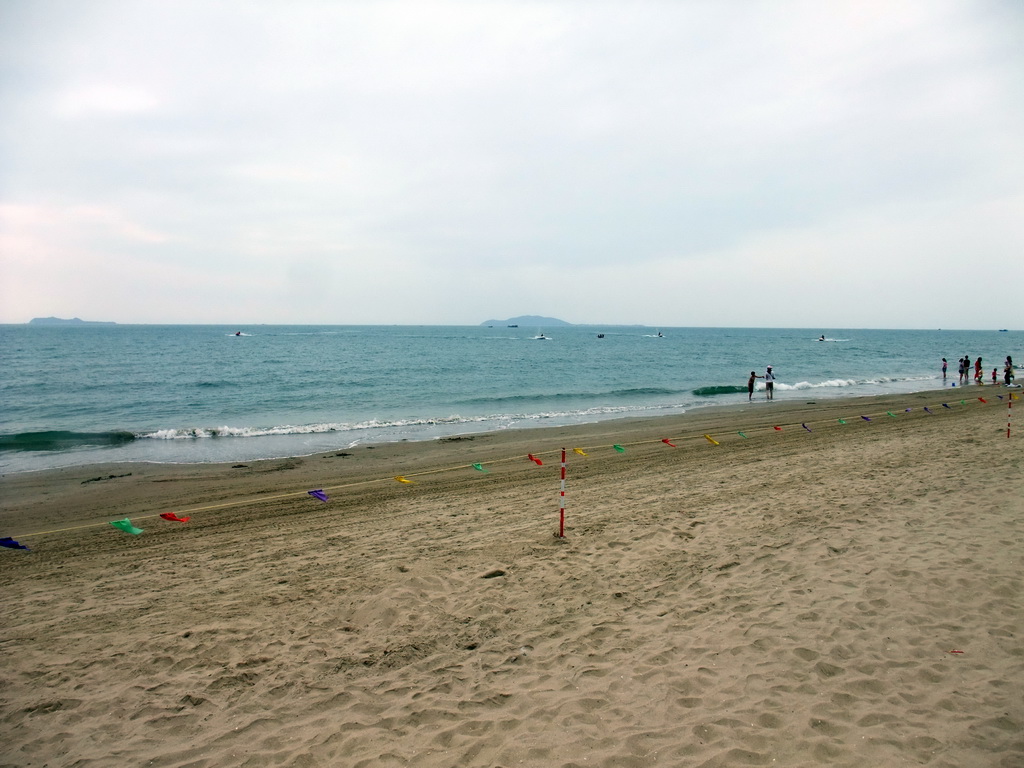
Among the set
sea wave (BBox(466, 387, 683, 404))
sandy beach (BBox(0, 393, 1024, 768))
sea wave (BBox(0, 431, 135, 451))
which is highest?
sea wave (BBox(466, 387, 683, 404))

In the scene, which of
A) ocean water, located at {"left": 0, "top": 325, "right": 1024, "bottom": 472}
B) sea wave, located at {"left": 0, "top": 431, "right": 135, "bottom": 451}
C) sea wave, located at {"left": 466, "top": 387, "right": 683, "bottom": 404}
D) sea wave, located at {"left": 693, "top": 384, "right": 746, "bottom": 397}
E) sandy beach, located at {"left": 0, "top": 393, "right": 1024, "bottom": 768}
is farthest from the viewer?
sea wave, located at {"left": 693, "top": 384, "right": 746, "bottom": 397}

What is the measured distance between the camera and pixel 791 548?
691 centimetres

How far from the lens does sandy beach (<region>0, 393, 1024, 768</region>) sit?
12.9 feet

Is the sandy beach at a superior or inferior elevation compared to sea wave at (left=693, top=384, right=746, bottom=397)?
inferior

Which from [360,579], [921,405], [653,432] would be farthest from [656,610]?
[921,405]

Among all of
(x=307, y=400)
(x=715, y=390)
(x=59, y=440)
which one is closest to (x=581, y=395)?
(x=715, y=390)

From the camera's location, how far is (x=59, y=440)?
60.0ft

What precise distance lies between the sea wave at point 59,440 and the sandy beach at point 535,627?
8579mm

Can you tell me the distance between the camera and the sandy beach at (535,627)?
155 inches

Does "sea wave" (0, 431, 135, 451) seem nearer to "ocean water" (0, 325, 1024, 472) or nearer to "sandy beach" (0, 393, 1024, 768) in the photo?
"ocean water" (0, 325, 1024, 472)

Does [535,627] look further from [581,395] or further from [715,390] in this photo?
[715,390]

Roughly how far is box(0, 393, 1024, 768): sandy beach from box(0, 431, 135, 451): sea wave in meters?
8.58

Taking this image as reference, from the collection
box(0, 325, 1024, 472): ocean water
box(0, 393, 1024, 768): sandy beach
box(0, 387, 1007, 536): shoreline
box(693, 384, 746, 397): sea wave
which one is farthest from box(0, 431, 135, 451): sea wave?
box(693, 384, 746, 397): sea wave

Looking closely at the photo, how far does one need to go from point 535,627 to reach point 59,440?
64.5 ft
